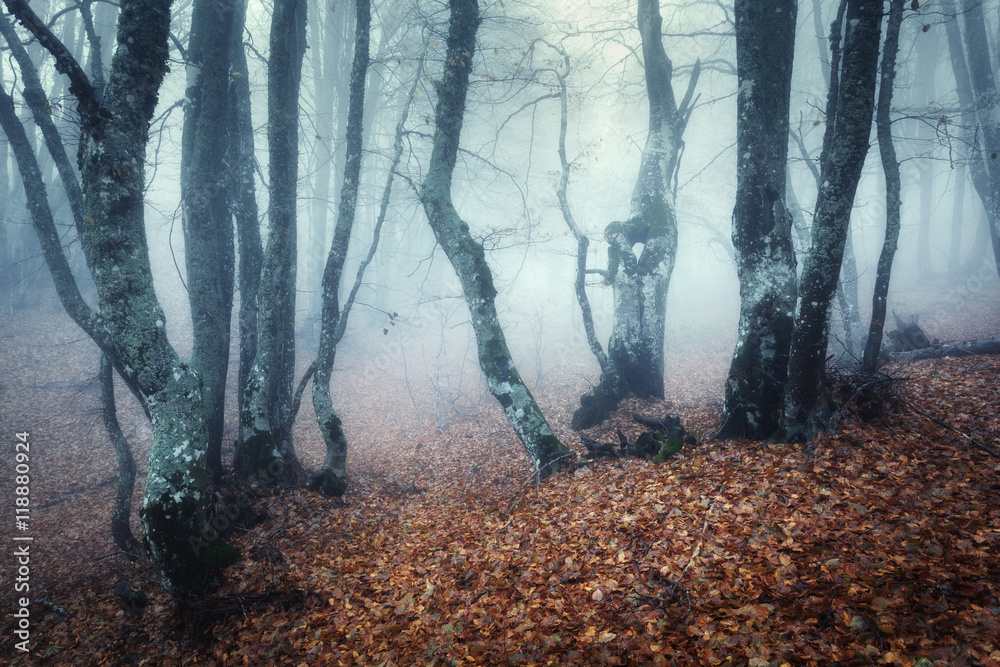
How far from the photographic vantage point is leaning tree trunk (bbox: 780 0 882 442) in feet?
14.7

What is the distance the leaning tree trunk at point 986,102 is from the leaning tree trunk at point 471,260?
1175cm

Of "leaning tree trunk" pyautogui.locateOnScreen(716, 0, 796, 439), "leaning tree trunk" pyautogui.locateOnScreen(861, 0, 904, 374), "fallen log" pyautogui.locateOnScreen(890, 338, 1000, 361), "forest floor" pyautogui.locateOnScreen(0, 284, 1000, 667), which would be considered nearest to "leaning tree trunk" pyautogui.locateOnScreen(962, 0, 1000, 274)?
"fallen log" pyautogui.locateOnScreen(890, 338, 1000, 361)

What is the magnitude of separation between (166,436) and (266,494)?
228 cm

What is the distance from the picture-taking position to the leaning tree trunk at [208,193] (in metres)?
6.83

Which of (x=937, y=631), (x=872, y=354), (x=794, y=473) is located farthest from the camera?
(x=872, y=354)

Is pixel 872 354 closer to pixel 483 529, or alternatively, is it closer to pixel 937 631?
pixel 937 631

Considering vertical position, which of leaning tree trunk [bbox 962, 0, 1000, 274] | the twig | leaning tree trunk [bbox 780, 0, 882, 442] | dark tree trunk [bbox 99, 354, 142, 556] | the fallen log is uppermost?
leaning tree trunk [bbox 962, 0, 1000, 274]

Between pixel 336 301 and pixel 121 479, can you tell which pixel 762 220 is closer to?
pixel 336 301

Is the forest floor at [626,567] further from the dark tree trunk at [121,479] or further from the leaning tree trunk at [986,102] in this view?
the leaning tree trunk at [986,102]

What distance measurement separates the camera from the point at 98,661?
13.4ft

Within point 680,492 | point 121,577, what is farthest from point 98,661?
point 680,492

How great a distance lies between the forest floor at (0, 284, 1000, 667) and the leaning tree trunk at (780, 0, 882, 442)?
24.8 inches

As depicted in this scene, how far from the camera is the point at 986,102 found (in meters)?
9.79

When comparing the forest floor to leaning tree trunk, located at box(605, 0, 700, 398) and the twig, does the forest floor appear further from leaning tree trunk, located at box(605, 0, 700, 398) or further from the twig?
leaning tree trunk, located at box(605, 0, 700, 398)
